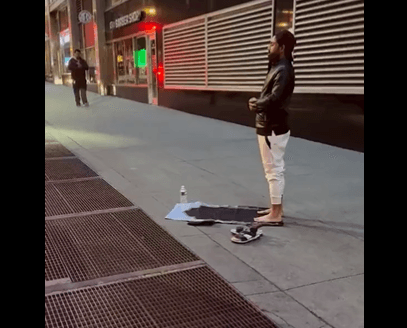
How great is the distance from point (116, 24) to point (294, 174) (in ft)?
60.3

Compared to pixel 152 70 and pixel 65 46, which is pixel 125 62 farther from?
pixel 65 46

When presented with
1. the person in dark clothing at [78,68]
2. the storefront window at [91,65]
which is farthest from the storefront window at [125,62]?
the storefront window at [91,65]

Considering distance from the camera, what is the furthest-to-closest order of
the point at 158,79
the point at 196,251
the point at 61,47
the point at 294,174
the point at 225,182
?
the point at 61,47 → the point at 158,79 → the point at 294,174 → the point at 225,182 → the point at 196,251

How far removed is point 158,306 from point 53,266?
3.99ft

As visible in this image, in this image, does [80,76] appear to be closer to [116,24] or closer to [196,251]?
[116,24]

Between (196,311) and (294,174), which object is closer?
(196,311)

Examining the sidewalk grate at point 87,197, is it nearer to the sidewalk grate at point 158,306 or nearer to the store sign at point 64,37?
the sidewalk grate at point 158,306

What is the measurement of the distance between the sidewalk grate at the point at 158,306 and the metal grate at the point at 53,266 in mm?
339

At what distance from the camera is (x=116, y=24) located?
75.1 feet

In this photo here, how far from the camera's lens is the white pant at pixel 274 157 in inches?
183

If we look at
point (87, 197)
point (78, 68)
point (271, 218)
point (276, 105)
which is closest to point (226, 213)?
point (271, 218)
